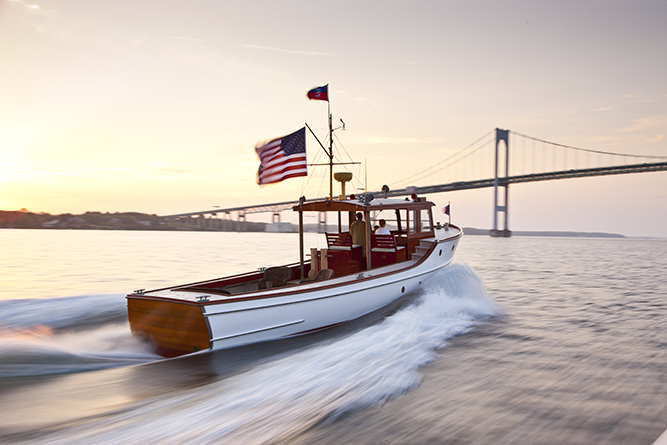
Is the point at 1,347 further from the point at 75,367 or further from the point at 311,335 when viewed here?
the point at 311,335

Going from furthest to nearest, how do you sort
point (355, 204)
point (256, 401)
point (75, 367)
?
1. point (355, 204)
2. point (75, 367)
3. point (256, 401)

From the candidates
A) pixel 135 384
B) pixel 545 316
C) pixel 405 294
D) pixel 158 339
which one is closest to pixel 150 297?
pixel 158 339

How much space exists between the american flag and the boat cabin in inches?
28.2

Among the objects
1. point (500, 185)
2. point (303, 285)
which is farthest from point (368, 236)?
point (500, 185)

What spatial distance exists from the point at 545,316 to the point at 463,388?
5623mm

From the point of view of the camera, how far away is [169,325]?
6035mm

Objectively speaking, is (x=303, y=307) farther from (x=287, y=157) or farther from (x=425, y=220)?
(x=425, y=220)

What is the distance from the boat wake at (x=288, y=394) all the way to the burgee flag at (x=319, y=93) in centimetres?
540

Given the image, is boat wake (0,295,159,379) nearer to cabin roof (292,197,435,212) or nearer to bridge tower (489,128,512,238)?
cabin roof (292,197,435,212)

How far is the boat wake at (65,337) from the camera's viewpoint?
6012 mm

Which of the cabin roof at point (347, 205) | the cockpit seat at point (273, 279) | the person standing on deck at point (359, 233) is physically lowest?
the cockpit seat at point (273, 279)

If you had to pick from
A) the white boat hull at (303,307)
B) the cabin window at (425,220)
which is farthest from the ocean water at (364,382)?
the cabin window at (425,220)

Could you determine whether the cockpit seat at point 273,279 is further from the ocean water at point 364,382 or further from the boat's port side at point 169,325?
the boat's port side at point 169,325

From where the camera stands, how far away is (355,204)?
8.16 meters
